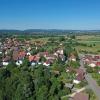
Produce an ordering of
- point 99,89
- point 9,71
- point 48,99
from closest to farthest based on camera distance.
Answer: point 48,99 → point 99,89 → point 9,71

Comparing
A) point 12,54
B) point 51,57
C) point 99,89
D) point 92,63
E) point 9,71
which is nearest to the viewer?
point 99,89

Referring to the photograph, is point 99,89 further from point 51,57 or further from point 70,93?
point 51,57

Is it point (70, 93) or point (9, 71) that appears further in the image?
point (9, 71)

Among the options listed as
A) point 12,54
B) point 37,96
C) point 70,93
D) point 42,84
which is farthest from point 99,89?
point 12,54

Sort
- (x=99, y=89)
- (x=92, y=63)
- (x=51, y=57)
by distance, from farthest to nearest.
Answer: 1. (x=51, y=57)
2. (x=92, y=63)
3. (x=99, y=89)

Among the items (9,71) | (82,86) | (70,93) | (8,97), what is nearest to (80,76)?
(82,86)

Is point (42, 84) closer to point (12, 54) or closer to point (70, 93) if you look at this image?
point (70, 93)

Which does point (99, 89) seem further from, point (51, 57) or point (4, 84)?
point (51, 57)

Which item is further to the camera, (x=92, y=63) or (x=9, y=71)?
(x=92, y=63)

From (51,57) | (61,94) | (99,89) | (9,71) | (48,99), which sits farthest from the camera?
(51,57)
